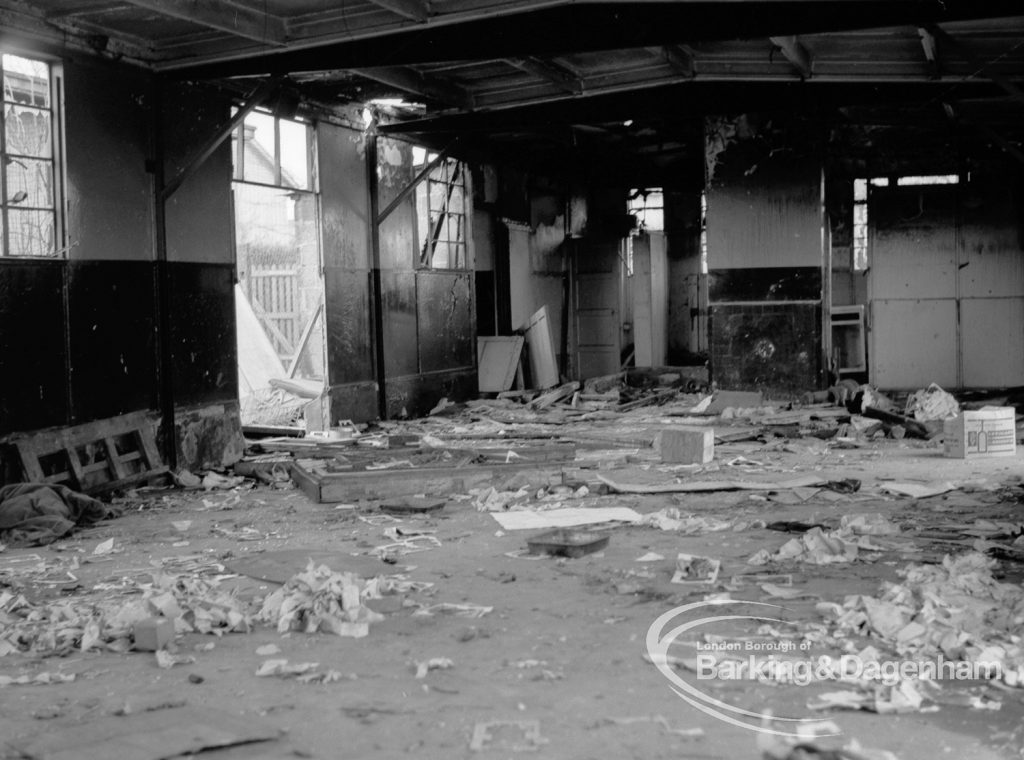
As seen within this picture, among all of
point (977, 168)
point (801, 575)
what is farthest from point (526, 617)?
point (977, 168)

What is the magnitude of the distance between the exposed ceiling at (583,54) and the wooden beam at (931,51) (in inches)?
0.8

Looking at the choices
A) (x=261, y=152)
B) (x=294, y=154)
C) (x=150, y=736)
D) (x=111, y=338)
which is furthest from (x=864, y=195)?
(x=150, y=736)

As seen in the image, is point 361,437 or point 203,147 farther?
point 361,437

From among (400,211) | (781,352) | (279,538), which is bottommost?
(279,538)

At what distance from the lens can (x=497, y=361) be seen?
1608 cm

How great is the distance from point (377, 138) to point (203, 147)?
147 inches

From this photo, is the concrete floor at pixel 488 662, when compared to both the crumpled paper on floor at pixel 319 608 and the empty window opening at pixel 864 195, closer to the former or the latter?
the crumpled paper on floor at pixel 319 608

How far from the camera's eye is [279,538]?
6922mm

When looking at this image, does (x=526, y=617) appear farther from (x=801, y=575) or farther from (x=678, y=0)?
(x=678, y=0)

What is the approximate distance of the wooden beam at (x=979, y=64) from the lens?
9812 mm

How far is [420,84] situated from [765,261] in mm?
5394

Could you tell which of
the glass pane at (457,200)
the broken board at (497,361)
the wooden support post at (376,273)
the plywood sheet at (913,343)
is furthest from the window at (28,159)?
the plywood sheet at (913,343)

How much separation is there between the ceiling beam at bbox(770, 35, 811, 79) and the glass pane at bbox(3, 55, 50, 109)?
21.3 feet

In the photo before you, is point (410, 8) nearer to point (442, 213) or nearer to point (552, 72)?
point (552, 72)
